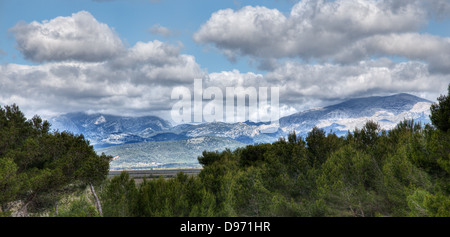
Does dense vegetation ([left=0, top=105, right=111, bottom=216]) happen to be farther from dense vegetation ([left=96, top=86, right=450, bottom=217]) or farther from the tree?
the tree

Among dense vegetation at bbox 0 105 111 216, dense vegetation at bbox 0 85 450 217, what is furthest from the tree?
dense vegetation at bbox 0 105 111 216

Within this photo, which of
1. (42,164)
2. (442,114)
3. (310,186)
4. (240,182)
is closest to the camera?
(442,114)

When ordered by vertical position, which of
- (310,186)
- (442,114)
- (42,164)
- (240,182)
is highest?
(442,114)

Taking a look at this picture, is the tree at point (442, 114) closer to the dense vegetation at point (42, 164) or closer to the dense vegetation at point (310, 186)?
the dense vegetation at point (310, 186)

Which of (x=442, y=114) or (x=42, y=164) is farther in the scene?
(x=42, y=164)

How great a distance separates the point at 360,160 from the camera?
27.3m

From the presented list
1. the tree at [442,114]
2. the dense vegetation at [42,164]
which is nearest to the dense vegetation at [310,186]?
the tree at [442,114]

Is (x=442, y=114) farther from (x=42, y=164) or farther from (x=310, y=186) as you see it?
(x=42, y=164)

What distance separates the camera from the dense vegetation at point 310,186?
21062 mm

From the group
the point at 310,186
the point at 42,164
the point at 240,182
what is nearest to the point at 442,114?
the point at 310,186

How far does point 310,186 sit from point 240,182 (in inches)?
270

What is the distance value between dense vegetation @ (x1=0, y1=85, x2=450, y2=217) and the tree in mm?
58

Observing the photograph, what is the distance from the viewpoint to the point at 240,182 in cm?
3027

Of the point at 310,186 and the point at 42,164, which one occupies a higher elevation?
the point at 42,164
